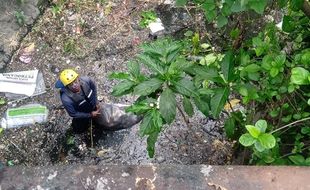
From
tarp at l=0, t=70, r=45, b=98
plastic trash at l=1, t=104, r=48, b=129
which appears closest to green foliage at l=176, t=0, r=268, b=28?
plastic trash at l=1, t=104, r=48, b=129

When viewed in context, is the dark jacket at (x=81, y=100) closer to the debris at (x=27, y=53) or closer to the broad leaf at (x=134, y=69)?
the debris at (x=27, y=53)

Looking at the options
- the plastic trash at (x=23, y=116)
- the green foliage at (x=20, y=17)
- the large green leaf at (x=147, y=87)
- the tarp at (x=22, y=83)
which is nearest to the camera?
the large green leaf at (x=147, y=87)

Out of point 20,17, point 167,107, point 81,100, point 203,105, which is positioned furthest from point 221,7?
point 20,17

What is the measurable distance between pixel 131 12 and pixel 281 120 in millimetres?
3550

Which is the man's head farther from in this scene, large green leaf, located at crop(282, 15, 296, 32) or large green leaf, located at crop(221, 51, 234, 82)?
large green leaf, located at crop(282, 15, 296, 32)

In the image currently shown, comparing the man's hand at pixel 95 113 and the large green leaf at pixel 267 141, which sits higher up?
the large green leaf at pixel 267 141

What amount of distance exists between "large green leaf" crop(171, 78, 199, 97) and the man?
2.08m

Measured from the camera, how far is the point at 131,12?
5.93m

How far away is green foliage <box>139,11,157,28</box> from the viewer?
5797 mm

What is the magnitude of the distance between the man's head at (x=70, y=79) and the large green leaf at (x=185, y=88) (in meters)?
2.07

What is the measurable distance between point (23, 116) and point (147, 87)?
3052mm

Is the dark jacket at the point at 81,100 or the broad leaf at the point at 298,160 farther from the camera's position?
the dark jacket at the point at 81,100

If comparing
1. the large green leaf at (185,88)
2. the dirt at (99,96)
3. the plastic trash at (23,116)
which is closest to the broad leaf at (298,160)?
the large green leaf at (185,88)

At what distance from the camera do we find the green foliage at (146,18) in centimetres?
580
